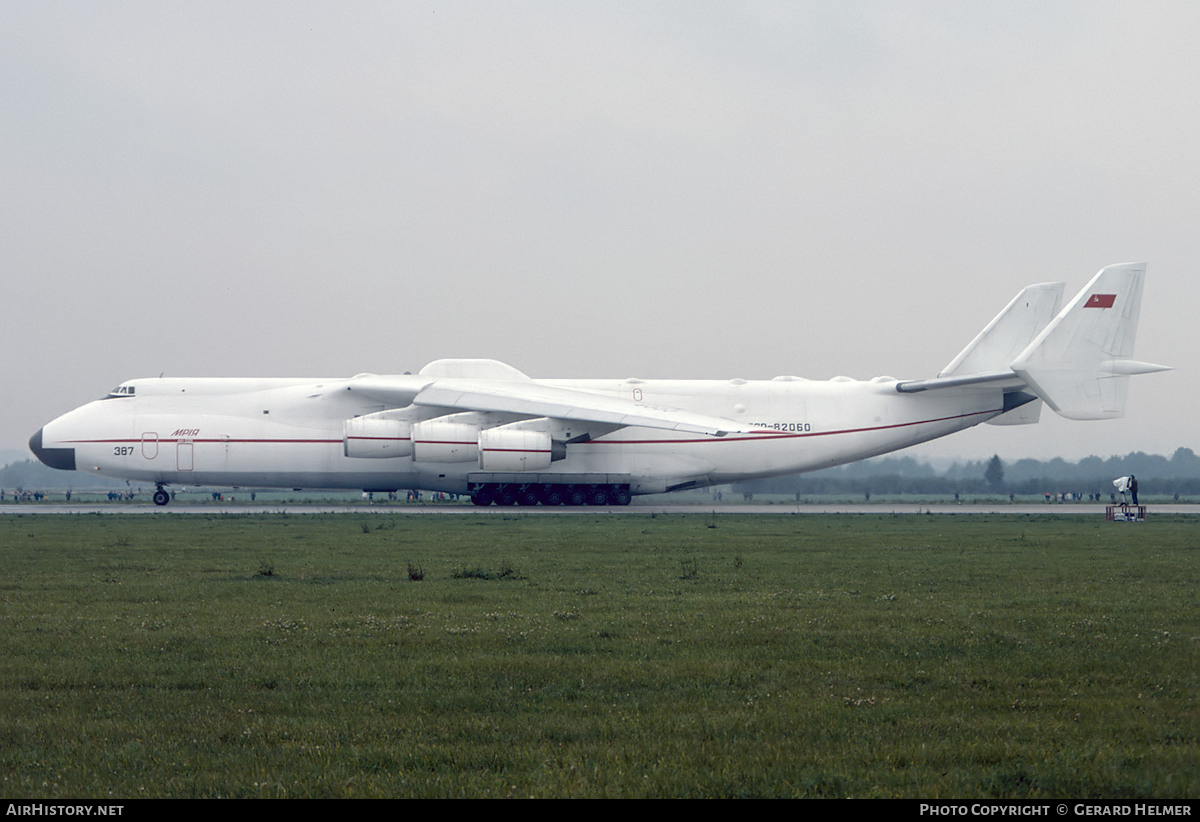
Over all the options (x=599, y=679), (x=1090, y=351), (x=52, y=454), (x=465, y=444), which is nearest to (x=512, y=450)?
(x=465, y=444)

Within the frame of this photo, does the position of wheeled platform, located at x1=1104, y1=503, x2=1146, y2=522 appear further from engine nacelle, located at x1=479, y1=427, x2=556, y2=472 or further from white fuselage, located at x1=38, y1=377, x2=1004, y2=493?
engine nacelle, located at x1=479, y1=427, x2=556, y2=472

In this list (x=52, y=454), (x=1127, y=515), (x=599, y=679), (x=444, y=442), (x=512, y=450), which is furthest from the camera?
(x=52, y=454)

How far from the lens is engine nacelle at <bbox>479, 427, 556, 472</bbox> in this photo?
34406mm

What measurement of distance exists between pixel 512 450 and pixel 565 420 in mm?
2273

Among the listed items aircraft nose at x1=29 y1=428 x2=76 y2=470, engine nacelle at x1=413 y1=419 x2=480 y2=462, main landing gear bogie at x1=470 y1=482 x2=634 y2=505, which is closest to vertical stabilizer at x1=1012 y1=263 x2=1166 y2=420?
main landing gear bogie at x1=470 y1=482 x2=634 y2=505

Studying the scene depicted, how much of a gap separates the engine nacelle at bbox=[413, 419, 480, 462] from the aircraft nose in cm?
1211

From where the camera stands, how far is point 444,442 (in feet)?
114

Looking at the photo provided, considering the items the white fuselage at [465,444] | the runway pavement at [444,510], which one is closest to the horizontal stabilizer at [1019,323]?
the white fuselage at [465,444]

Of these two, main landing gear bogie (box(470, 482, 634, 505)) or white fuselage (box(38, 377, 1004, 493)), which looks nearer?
white fuselage (box(38, 377, 1004, 493))

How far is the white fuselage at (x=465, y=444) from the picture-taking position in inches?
1426

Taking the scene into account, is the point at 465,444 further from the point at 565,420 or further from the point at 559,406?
the point at 565,420

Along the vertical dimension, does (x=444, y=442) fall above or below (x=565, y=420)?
below

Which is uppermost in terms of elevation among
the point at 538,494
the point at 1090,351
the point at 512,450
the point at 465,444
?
the point at 1090,351
